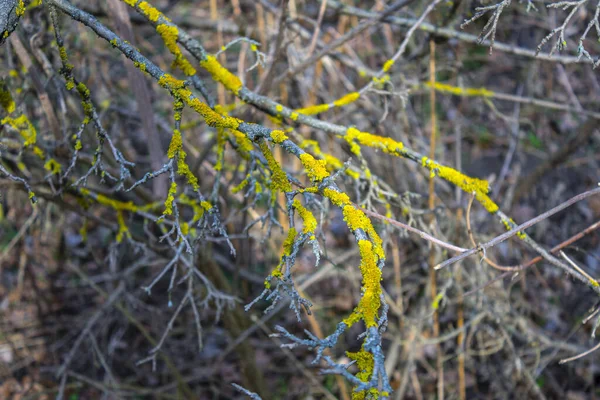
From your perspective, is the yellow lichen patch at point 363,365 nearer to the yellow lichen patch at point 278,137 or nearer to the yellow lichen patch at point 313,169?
the yellow lichen patch at point 313,169

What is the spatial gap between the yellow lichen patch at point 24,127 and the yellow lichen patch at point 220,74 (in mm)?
662

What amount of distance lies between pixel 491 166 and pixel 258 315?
9.57 ft

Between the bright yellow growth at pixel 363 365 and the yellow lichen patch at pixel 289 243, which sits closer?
the bright yellow growth at pixel 363 365

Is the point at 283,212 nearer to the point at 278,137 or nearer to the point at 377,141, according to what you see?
the point at 377,141

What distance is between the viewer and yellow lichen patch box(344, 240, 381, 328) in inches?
41.0

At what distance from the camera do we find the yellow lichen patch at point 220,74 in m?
1.71

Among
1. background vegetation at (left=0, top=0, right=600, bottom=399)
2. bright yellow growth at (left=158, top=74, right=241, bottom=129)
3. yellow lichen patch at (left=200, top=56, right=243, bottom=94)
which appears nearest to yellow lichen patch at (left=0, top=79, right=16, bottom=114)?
background vegetation at (left=0, top=0, right=600, bottom=399)

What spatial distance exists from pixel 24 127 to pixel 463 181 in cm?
153

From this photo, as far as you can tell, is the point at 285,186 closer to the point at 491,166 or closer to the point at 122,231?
the point at 122,231

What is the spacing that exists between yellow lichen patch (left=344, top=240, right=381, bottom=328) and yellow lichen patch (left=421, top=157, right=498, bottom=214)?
618 millimetres

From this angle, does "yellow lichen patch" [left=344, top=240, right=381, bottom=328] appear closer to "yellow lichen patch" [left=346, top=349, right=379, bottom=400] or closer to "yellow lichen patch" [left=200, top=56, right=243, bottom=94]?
"yellow lichen patch" [left=346, top=349, right=379, bottom=400]

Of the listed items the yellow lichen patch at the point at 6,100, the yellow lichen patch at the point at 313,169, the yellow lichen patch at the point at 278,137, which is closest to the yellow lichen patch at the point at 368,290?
the yellow lichen patch at the point at 313,169

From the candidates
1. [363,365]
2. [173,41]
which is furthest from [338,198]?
[173,41]

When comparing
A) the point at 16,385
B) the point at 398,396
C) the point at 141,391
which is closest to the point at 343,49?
the point at 398,396
